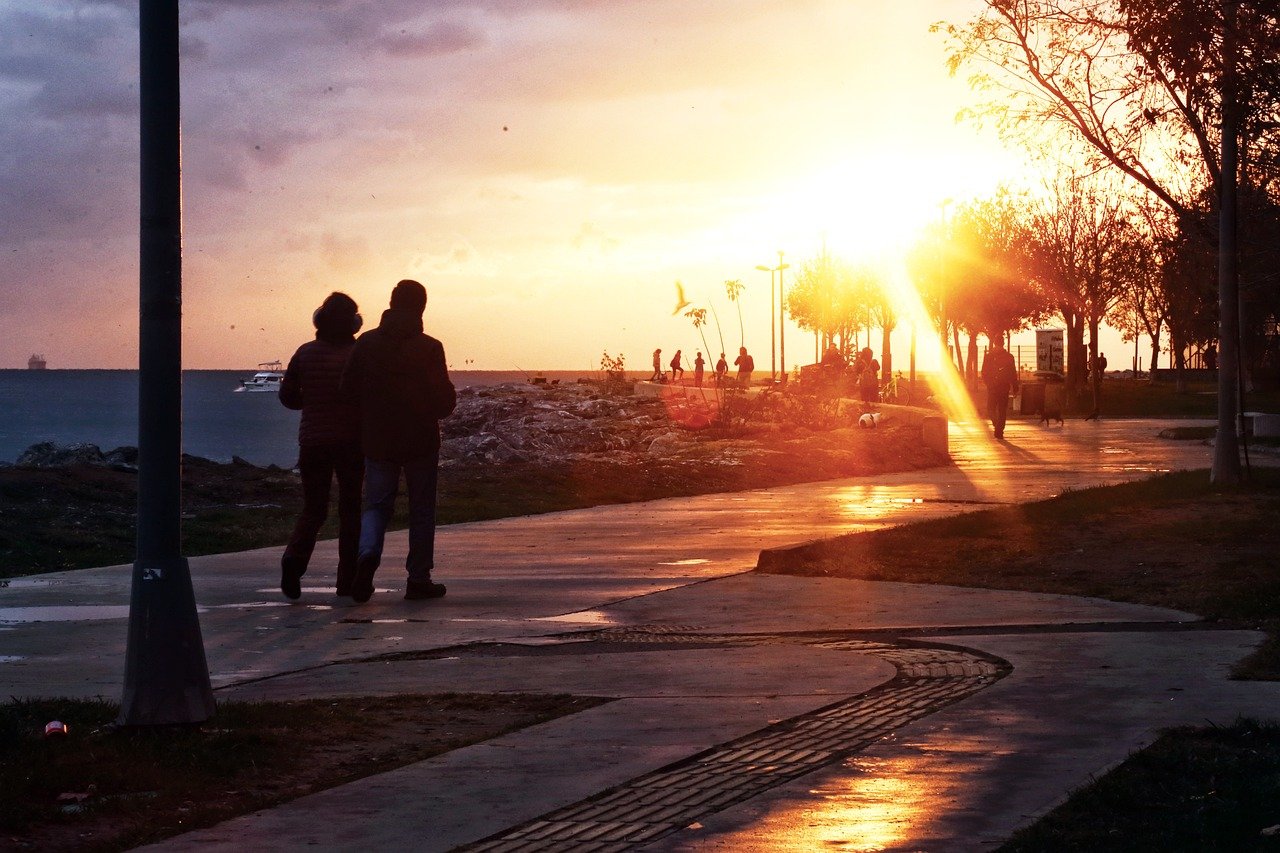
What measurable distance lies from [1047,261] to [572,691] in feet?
203

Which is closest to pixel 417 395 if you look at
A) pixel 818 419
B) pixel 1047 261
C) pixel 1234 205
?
pixel 1234 205

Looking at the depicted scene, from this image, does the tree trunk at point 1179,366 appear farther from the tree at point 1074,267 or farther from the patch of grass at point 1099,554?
the patch of grass at point 1099,554

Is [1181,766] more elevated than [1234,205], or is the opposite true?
[1234,205]

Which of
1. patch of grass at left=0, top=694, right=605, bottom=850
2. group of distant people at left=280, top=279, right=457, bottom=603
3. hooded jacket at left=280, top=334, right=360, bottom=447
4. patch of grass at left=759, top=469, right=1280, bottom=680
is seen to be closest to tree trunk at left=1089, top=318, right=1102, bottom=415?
patch of grass at left=759, top=469, right=1280, bottom=680

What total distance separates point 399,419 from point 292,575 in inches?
48.0

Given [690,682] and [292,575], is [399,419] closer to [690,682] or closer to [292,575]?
[292,575]

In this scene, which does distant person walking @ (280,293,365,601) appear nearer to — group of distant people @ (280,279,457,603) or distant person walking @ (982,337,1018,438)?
group of distant people @ (280,279,457,603)

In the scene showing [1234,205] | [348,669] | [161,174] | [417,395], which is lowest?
[348,669]

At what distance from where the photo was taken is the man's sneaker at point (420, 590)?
10414 millimetres

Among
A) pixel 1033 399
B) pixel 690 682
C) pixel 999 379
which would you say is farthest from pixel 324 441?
pixel 1033 399

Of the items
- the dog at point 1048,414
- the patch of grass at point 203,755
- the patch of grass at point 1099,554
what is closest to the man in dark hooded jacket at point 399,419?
the patch of grass at point 1099,554

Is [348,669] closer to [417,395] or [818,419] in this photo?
[417,395]

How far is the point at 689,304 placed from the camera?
99.0ft

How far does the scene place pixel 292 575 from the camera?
10.3 m
